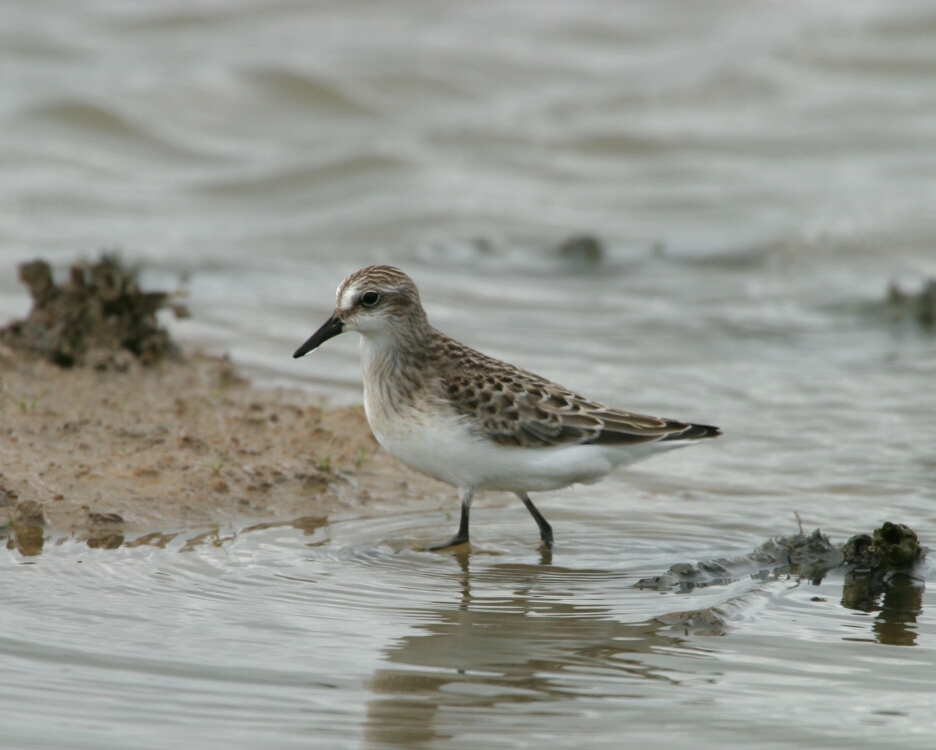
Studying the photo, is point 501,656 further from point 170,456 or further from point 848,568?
point 170,456

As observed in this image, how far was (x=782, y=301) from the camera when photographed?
12.3 meters

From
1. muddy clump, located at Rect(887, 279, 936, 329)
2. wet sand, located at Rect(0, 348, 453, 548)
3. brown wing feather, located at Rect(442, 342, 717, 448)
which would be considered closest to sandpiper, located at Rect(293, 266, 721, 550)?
brown wing feather, located at Rect(442, 342, 717, 448)

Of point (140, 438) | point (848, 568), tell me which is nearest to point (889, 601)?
point (848, 568)

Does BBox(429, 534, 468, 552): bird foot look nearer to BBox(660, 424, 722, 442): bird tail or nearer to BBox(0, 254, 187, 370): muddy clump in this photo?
BBox(660, 424, 722, 442): bird tail

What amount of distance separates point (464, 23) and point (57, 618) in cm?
1683

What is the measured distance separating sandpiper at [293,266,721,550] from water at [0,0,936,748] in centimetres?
43

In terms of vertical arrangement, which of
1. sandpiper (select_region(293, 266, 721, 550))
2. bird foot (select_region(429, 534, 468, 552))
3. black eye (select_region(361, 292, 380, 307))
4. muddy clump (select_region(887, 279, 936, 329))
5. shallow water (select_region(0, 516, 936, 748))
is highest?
muddy clump (select_region(887, 279, 936, 329))

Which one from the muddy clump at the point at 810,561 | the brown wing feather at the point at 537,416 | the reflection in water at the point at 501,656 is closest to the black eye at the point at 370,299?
the brown wing feather at the point at 537,416

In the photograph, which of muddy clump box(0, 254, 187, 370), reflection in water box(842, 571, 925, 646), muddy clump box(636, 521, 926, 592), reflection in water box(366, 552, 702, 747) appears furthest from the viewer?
muddy clump box(0, 254, 187, 370)

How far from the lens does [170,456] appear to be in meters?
7.23

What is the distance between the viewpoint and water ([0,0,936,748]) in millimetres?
4789

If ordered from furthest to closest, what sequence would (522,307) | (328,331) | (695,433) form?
(522,307) < (328,331) < (695,433)

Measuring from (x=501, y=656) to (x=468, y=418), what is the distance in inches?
56.6

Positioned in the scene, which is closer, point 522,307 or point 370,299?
point 370,299
